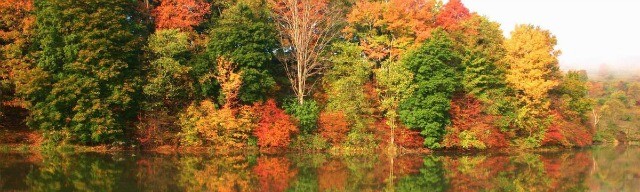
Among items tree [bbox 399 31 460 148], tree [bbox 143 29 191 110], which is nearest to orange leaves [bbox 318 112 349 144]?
tree [bbox 399 31 460 148]

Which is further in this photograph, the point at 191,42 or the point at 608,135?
the point at 608,135

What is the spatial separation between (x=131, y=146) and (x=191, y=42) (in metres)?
9.37

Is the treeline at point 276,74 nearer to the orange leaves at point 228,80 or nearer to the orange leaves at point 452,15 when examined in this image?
the orange leaves at point 228,80

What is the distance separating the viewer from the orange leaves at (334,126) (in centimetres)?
3862

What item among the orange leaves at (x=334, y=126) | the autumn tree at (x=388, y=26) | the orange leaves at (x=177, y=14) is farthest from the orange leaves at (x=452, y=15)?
the orange leaves at (x=177, y=14)

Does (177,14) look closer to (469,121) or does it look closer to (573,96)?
(469,121)

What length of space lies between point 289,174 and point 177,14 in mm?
21442

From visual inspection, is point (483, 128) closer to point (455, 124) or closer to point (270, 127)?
point (455, 124)

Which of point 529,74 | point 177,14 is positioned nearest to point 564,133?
point 529,74

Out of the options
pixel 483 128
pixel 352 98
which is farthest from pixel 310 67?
pixel 483 128

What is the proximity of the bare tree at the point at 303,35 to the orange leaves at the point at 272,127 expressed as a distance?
369cm

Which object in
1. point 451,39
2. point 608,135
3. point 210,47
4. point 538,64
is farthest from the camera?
point 608,135

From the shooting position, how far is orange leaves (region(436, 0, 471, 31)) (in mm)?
47031

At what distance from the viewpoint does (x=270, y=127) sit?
123 feet
